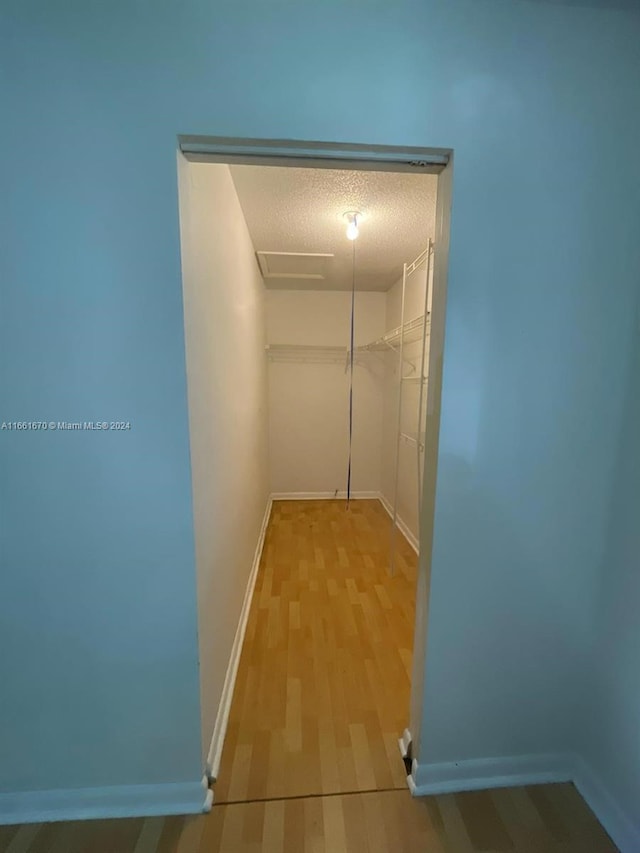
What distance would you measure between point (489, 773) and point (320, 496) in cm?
323

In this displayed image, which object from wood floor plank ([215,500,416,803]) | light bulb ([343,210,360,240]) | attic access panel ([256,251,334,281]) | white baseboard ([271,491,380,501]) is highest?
attic access panel ([256,251,334,281])

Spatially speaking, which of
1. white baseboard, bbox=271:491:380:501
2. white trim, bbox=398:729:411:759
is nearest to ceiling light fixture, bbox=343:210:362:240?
white trim, bbox=398:729:411:759

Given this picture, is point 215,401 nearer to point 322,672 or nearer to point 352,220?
point 322,672

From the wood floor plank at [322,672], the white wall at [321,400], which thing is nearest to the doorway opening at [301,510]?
the wood floor plank at [322,672]

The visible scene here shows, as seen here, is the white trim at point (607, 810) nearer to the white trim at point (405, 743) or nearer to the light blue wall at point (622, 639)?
the light blue wall at point (622, 639)

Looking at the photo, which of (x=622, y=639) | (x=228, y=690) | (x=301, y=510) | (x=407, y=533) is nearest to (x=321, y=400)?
(x=301, y=510)

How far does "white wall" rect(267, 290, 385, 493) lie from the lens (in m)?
4.09

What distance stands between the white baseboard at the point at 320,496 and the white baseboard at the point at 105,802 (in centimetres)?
319

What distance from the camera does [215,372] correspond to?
4.58 feet

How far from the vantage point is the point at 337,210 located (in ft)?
6.81

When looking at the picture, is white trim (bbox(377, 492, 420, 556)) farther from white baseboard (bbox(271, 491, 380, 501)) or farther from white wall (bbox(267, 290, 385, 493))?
white wall (bbox(267, 290, 385, 493))

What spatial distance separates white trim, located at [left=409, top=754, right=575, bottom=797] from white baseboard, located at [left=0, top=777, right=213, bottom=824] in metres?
0.75

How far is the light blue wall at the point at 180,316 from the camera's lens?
881 mm

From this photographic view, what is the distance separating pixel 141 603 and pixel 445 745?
1.15 m
